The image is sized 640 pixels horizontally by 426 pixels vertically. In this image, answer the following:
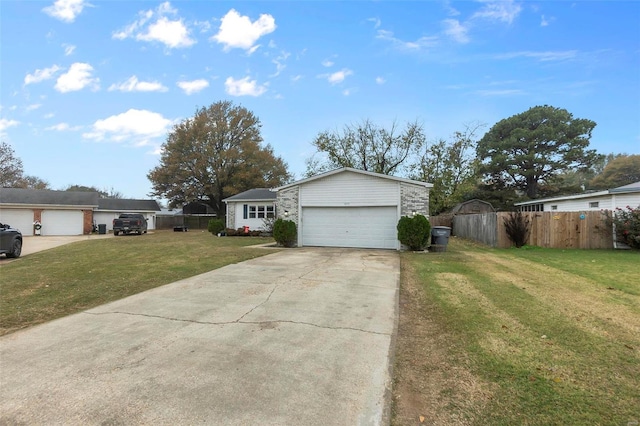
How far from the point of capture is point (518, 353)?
335 centimetres

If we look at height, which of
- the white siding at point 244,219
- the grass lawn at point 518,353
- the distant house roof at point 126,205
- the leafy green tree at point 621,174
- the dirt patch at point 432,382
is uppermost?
the leafy green tree at point 621,174

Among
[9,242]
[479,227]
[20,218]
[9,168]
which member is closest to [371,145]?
[479,227]

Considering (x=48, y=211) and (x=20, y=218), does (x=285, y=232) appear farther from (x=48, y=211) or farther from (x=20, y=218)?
(x=20, y=218)

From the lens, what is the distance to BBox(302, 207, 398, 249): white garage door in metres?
14.3

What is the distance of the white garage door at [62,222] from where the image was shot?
2677 cm

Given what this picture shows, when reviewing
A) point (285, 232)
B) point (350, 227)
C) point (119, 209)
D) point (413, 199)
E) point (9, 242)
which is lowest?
point (9, 242)

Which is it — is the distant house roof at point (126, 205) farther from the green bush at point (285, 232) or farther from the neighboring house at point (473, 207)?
the neighboring house at point (473, 207)

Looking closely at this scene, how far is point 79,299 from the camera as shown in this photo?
5.65 metres

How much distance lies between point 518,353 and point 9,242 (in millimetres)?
15298

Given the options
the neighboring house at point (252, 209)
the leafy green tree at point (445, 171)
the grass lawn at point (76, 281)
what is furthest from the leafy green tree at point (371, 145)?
the grass lawn at point (76, 281)

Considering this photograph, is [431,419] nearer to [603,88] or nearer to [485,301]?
[485,301]

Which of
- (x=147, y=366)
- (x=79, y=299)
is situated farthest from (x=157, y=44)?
(x=147, y=366)

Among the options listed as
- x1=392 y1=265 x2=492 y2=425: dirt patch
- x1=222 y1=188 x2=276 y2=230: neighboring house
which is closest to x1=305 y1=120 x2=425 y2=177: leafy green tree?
x1=222 y1=188 x2=276 y2=230: neighboring house

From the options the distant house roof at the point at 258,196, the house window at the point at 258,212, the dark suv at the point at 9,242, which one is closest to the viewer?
the dark suv at the point at 9,242
